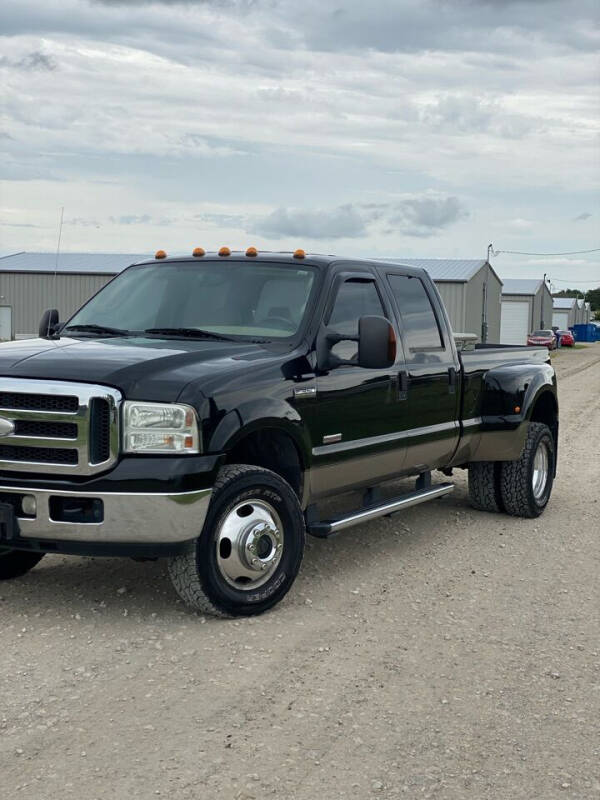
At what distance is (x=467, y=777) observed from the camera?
12.2 feet

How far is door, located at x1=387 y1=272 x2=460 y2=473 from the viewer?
7.18 metres

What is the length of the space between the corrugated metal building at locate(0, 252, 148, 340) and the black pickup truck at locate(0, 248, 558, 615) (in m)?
49.1

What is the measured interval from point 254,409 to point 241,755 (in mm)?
2099

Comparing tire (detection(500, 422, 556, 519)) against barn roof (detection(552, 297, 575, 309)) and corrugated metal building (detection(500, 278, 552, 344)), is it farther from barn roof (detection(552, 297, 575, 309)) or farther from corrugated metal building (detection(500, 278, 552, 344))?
barn roof (detection(552, 297, 575, 309))

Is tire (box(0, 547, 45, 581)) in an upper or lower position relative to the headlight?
lower

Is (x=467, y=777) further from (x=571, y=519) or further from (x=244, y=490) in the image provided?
(x=571, y=519)

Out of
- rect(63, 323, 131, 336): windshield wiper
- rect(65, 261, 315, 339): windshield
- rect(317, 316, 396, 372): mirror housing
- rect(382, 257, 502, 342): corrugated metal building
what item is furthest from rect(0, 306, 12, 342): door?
rect(317, 316, 396, 372): mirror housing

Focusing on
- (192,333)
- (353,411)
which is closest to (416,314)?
(353,411)

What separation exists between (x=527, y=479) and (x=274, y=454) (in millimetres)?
3243

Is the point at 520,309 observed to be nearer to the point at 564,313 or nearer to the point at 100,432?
the point at 564,313

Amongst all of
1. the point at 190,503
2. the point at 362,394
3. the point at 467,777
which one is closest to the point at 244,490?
the point at 190,503

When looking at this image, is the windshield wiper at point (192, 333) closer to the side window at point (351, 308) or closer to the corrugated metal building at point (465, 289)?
the side window at point (351, 308)

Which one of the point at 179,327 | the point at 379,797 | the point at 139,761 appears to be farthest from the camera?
the point at 179,327

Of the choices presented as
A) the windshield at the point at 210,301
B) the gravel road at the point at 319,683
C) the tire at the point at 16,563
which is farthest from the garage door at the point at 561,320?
the tire at the point at 16,563
